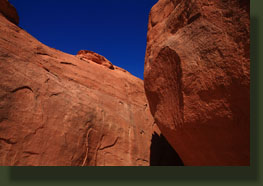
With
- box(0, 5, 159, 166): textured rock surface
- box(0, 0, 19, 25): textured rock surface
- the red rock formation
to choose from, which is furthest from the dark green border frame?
the red rock formation

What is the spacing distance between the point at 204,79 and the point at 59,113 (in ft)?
11.2

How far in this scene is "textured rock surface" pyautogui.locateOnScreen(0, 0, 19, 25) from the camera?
5100 mm

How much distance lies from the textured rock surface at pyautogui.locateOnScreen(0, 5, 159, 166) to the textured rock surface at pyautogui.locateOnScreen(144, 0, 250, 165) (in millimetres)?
1984

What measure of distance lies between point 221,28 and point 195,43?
447mm

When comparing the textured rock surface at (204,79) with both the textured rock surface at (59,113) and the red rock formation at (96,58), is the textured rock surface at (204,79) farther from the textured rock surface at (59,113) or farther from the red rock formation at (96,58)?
the red rock formation at (96,58)

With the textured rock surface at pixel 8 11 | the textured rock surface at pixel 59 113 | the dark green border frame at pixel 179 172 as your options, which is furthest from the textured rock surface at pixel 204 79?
the textured rock surface at pixel 8 11

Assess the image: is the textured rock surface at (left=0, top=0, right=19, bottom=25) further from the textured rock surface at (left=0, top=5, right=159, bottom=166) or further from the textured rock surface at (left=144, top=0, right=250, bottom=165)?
the textured rock surface at (left=144, top=0, right=250, bottom=165)

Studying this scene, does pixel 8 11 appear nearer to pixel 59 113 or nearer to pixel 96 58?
pixel 59 113

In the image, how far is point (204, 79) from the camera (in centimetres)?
278

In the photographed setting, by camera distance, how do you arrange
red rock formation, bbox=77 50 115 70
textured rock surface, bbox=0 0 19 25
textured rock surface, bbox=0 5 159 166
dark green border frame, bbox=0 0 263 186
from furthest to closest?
1. red rock formation, bbox=77 50 115 70
2. textured rock surface, bbox=0 0 19 25
3. textured rock surface, bbox=0 5 159 166
4. dark green border frame, bbox=0 0 263 186

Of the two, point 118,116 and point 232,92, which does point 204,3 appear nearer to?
point 232,92

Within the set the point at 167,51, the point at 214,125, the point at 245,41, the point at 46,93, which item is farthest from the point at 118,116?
the point at 245,41

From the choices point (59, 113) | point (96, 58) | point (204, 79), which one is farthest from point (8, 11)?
point (204, 79)

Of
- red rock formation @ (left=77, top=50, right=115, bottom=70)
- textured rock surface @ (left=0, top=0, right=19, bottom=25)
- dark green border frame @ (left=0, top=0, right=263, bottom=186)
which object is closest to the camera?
dark green border frame @ (left=0, top=0, right=263, bottom=186)
